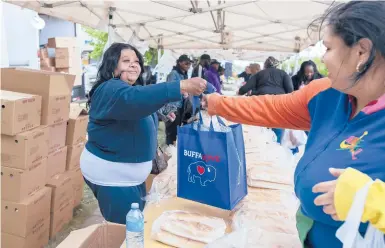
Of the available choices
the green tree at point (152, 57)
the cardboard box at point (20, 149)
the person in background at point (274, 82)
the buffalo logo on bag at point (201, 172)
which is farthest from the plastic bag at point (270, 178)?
the green tree at point (152, 57)

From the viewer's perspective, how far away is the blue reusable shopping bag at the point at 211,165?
135 cm

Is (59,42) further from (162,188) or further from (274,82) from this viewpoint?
(162,188)

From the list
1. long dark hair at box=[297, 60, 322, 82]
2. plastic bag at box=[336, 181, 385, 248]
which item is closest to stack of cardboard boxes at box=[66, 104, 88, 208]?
plastic bag at box=[336, 181, 385, 248]

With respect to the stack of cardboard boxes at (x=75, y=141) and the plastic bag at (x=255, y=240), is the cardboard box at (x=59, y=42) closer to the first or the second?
the stack of cardboard boxes at (x=75, y=141)

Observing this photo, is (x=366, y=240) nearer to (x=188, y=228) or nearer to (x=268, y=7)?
(x=188, y=228)

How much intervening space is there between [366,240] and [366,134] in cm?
26

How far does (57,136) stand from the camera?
284cm

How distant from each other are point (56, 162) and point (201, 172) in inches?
73.2

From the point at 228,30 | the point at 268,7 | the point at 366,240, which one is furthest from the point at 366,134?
the point at 228,30

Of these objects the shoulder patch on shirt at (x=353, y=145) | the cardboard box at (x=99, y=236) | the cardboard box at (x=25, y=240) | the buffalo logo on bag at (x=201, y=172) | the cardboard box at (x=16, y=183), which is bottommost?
the cardboard box at (x=25, y=240)

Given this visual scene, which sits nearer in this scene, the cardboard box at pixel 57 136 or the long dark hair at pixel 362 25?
the long dark hair at pixel 362 25

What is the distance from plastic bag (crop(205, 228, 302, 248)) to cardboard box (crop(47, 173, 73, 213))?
1991 millimetres

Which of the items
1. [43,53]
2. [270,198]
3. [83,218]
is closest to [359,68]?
[270,198]

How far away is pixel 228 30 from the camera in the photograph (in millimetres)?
5715
